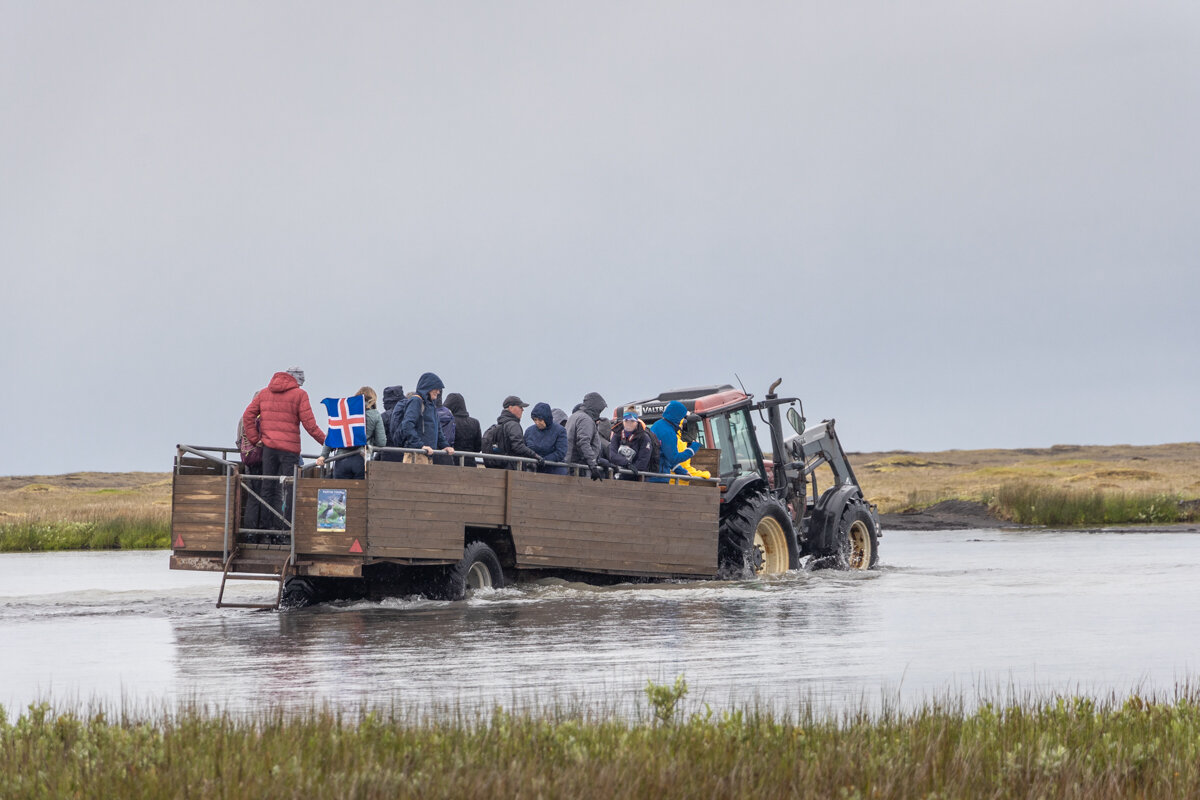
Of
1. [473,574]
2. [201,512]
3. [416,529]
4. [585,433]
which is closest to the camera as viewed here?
[416,529]

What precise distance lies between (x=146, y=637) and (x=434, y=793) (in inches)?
317

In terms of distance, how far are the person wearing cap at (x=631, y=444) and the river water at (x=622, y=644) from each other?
150 centimetres

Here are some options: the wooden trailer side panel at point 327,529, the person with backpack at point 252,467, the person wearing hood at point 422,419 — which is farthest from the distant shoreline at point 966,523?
the wooden trailer side panel at point 327,529

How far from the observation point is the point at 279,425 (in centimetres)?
1501

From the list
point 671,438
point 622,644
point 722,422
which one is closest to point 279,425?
point 671,438

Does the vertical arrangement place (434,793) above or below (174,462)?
below

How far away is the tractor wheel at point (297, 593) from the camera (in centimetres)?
1548

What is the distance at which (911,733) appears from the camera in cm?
636

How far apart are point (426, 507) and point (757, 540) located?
5816 mm

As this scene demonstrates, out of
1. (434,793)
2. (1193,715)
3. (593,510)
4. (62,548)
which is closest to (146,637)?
(593,510)

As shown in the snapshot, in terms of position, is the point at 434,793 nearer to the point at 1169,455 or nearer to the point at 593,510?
the point at 593,510

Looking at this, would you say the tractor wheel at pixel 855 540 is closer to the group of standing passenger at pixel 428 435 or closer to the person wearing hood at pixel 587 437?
the group of standing passenger at pixel 428 435

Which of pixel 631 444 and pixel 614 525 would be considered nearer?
pixel 614 525

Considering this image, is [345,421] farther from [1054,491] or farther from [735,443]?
[1054,491]
